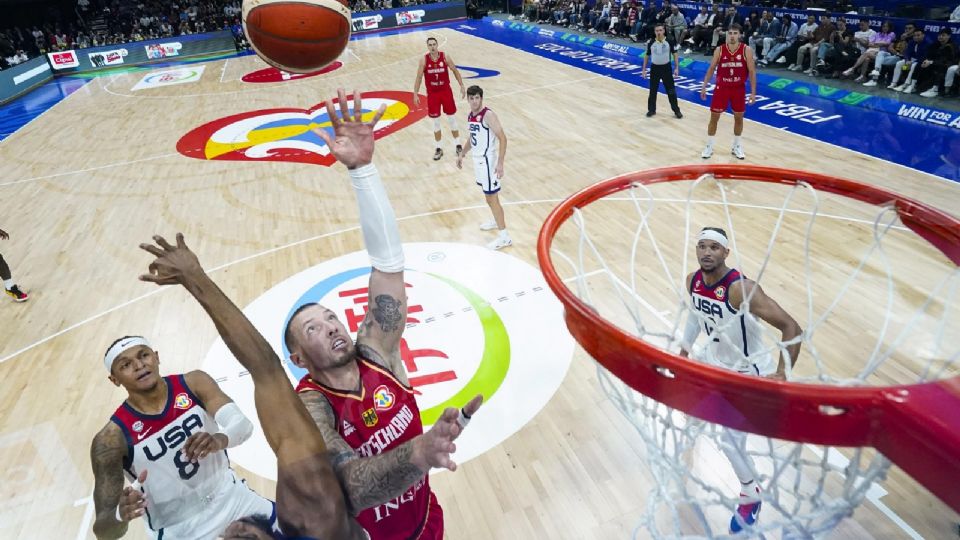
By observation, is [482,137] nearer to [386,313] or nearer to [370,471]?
[386,313]

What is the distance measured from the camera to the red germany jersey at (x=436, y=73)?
8.69m

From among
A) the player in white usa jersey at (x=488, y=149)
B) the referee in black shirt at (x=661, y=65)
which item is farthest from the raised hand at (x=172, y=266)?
the referee in black shirt at (x=661, y=65)

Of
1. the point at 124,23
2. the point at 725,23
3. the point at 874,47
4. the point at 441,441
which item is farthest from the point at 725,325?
the point at 124,23

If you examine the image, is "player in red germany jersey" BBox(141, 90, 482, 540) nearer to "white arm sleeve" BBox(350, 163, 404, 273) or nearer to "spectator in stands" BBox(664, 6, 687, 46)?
"white arm sleeve" BBox(350, 163, 404, 273)

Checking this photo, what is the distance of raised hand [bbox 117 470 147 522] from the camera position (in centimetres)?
243

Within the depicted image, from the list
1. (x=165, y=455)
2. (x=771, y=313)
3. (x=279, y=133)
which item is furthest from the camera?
(x=279, y=133)

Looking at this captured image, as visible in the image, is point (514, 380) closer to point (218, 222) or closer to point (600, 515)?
point (600, 515)

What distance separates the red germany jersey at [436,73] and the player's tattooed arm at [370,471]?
25.2ft

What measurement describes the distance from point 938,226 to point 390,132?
31.5 ft

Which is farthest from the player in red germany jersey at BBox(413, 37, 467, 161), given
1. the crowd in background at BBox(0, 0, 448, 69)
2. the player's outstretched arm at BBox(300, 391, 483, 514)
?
the crowd in background at BBox(0, 0, 448, 69)

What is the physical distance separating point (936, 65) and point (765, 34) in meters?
3.97

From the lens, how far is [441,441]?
1499 millimetres

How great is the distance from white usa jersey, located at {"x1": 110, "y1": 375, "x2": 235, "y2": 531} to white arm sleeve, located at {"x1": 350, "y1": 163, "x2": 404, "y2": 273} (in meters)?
1.36

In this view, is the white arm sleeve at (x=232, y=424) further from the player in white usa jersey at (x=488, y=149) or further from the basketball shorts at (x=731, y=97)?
the basketball shorts at (x=731, y=97)
